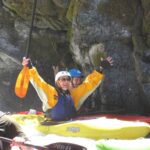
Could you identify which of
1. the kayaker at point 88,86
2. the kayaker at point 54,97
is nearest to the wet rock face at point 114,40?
the kayaker at point 88,86

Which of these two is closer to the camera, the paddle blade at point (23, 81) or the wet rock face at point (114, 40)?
the paddle blade at point (23, 81)

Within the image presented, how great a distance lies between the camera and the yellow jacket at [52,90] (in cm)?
766

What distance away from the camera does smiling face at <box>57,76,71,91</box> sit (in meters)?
7.28

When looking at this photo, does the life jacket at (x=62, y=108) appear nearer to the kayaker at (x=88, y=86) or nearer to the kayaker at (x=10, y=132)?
the kayaker at (x=88, y=86)

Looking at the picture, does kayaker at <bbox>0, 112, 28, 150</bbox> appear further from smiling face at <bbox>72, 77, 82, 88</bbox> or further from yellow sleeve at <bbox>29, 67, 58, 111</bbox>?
smiling face at <bbox>72, 77, 82, 88</bbox>

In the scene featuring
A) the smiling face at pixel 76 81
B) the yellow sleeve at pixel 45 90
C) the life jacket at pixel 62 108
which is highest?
the smiling face at pixel 76 81

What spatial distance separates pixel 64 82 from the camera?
7.34 metres

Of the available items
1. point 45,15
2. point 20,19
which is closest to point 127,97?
point 45,15

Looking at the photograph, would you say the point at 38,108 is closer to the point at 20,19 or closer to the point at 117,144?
the point at 20,19

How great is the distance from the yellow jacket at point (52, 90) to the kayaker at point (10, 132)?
372 cm

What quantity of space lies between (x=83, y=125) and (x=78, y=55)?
121 inches

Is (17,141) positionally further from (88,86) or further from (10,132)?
(88,86)

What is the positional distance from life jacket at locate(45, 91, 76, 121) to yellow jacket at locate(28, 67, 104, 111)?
0.07 meters

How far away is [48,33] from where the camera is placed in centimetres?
1147
